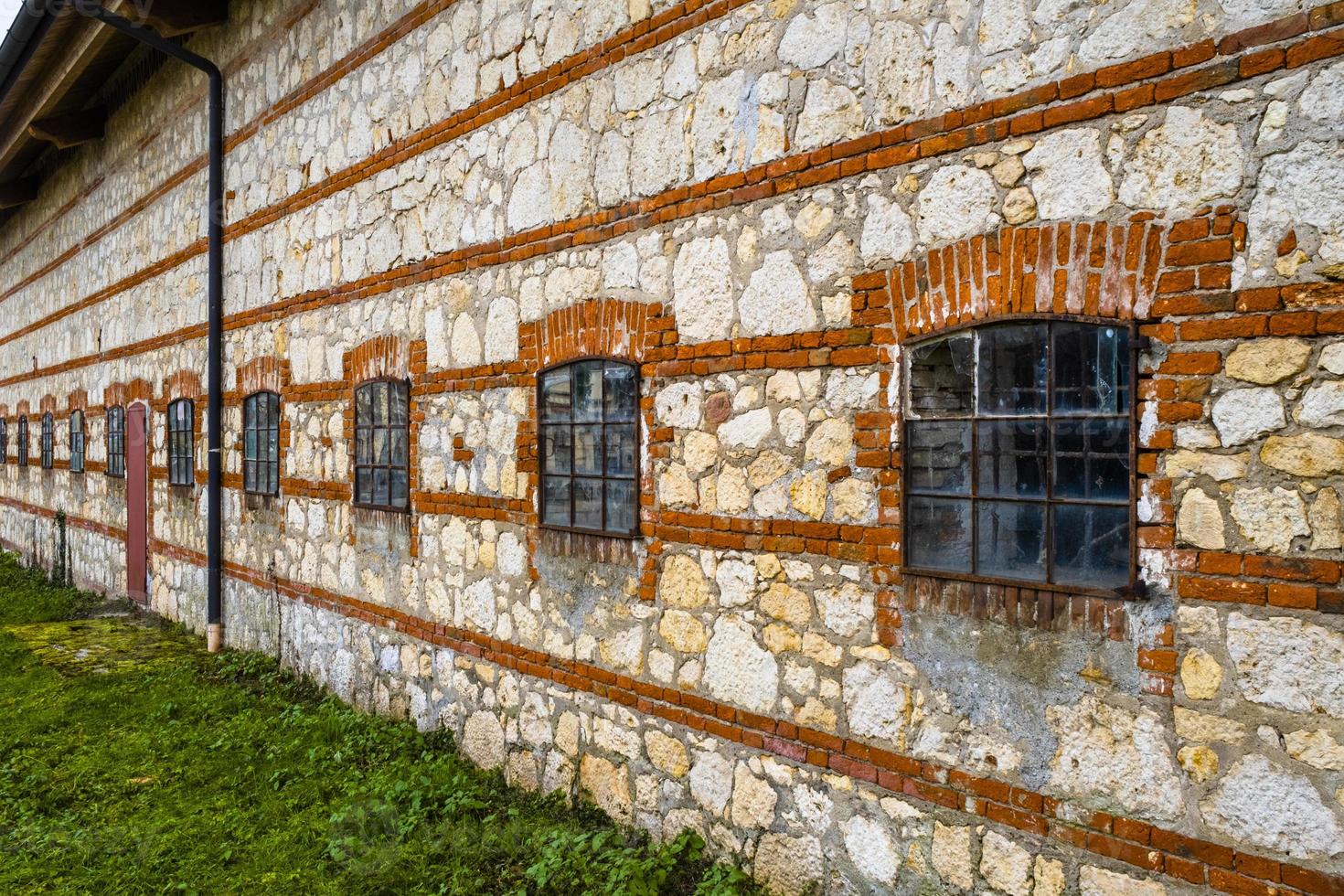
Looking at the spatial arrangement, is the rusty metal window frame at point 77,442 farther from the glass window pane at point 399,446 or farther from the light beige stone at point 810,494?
the light beige stone at point 810,494

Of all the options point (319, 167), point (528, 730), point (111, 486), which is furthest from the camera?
point (111, 486)

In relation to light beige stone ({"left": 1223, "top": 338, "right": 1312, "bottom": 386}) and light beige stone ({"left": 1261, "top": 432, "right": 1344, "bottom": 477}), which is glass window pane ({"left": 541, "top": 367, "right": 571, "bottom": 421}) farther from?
light beige stone ({"left": 1261, "top": 432, "right": 1344, "bottom": 477})

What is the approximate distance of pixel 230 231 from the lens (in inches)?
370

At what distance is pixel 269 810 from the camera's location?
18.3ft

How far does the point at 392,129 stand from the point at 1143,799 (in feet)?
20.7

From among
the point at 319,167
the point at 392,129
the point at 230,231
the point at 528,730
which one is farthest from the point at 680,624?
the point at 230,231

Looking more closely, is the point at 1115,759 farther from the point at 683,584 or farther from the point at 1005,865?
the point at 683,584

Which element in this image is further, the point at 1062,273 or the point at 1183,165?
the point at 1062,273

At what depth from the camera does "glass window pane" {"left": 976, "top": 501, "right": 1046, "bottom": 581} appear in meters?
3.39

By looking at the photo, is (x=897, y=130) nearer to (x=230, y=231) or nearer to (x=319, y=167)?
(x=319, y=167)

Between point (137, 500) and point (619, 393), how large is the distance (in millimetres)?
9938

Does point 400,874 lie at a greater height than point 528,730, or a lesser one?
lesser

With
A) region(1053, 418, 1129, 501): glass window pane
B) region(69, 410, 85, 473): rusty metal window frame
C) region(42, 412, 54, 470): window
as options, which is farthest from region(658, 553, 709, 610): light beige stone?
region(42, 412, 54, 470): window

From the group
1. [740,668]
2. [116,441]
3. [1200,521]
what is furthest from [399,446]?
[116,441]
